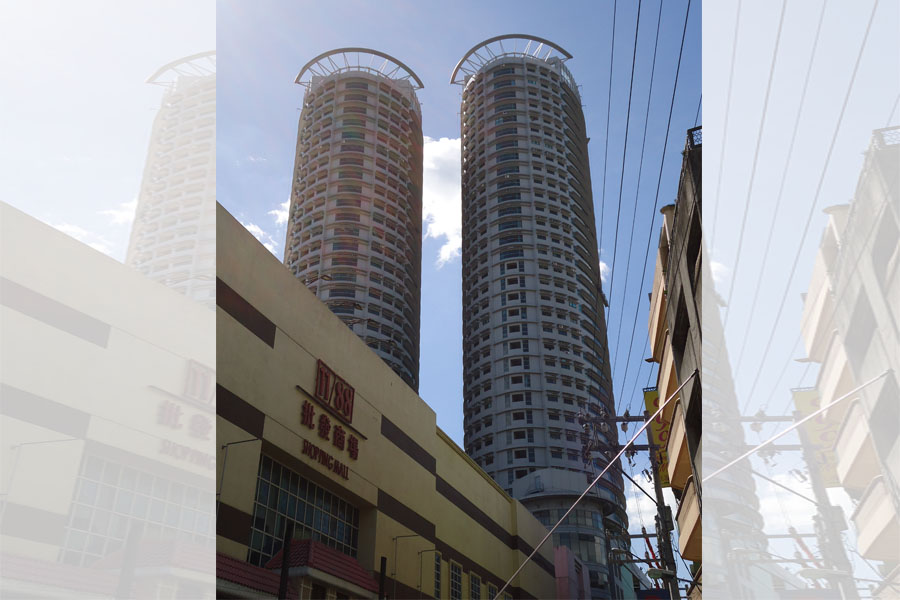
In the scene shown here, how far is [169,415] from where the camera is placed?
17.4 metres

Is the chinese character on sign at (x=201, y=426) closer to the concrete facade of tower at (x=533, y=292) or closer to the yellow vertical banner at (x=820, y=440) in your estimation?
the yellow vertical banner at (x=820, y=440)

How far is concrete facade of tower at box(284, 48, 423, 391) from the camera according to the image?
76.0 m

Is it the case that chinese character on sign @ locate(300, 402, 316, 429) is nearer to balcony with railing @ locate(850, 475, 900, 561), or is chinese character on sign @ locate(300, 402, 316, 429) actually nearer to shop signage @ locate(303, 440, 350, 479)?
shop signage @ locate(303, 440, 350, 479)

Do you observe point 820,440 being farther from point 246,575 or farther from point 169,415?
point 169,415

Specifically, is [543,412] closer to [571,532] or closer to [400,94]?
[571,532]

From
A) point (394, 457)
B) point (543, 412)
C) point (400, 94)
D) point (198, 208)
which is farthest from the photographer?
point (400, 94)

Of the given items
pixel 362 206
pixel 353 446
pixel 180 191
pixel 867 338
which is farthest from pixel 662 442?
pixel 180 191

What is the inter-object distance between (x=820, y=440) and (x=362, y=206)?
69376 millimetres

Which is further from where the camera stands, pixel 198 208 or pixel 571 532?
pixel 198 208

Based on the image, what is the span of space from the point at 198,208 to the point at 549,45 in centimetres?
5717

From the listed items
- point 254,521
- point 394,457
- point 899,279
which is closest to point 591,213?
point 394,457

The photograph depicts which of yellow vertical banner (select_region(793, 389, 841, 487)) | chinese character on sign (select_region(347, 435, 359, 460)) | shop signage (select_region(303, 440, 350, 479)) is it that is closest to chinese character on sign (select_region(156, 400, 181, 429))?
shop signage (select_region(303, 440, 350, 479))

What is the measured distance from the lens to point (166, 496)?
17.0 m

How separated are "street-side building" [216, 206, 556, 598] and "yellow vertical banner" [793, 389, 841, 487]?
10.6m
